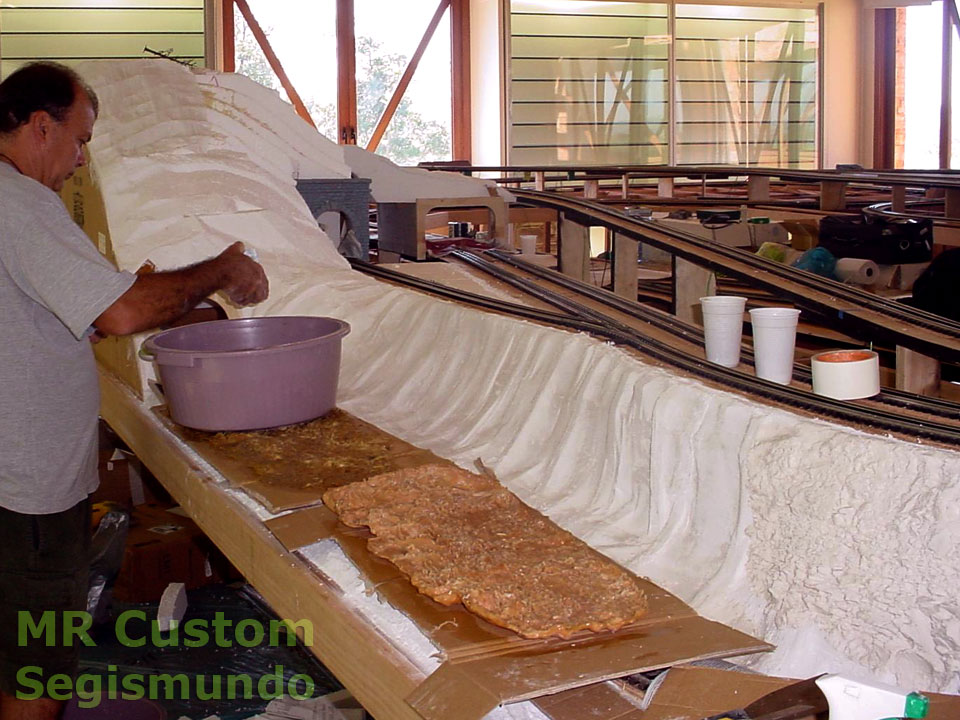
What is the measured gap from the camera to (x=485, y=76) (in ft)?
35.2

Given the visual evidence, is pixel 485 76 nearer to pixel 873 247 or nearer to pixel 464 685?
pixel 873 247

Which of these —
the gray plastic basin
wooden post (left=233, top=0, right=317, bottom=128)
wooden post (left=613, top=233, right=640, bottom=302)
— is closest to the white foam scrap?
the gray plastic basin

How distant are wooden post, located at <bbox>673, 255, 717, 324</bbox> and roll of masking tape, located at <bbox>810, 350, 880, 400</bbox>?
150 centimetres

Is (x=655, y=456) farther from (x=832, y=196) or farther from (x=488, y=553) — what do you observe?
(x=832, y=196)

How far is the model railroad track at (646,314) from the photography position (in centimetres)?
204

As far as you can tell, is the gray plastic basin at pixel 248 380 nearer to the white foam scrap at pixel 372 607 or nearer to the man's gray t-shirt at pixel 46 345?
the man's gray t-shirt at pixel 46 345

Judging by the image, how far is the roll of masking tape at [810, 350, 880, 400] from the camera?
202cm

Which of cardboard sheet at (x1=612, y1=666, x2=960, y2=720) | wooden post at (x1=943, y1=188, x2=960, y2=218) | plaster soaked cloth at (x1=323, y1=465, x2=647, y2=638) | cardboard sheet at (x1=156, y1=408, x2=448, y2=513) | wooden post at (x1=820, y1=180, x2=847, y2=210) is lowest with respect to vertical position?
cardboard sheet at (x1=612, y1=666, x2=960, y2=720)

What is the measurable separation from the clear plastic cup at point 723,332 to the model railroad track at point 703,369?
0.07m

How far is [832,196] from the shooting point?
6.40 meters

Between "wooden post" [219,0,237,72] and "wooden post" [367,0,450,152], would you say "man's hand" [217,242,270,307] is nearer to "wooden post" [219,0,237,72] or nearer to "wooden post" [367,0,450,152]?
"wooden post" [219,0,237,72]

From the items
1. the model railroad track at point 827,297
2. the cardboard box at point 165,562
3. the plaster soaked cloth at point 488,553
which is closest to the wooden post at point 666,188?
the model railroad track at point 827,297

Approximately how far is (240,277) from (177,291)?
0.29m

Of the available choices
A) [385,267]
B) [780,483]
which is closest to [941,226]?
[385,267]
